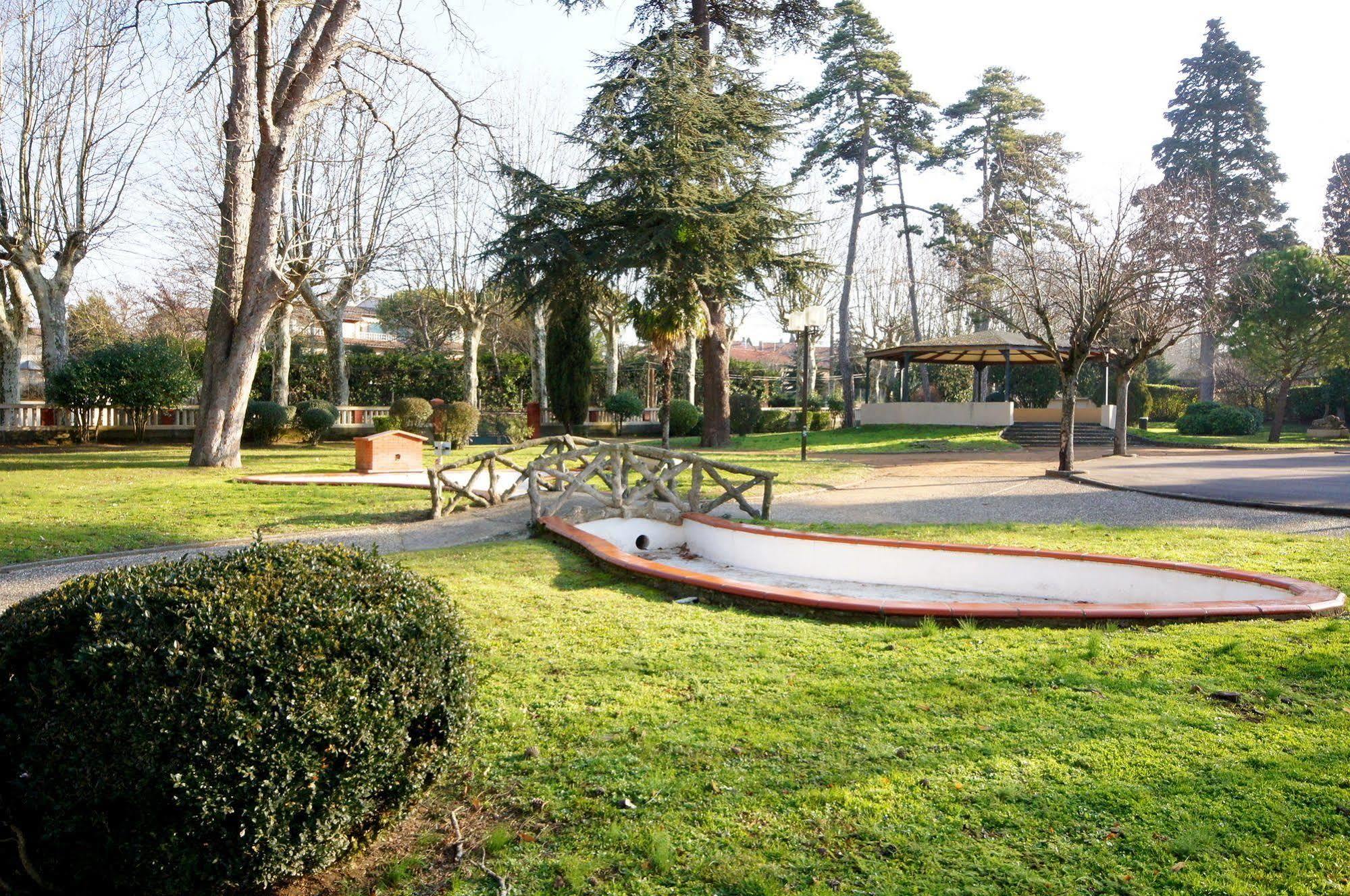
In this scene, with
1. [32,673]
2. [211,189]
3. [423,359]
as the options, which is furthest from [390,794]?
[423,359]

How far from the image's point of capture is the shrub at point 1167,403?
39312mm

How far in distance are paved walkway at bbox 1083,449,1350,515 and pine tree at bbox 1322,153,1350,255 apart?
780 inches

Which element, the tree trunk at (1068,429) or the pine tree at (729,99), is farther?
the pine tree at (729,99)

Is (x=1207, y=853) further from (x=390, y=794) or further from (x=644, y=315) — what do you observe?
(x=644, y=315)

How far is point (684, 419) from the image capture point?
29.2 m

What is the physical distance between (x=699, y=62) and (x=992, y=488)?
14.3 m

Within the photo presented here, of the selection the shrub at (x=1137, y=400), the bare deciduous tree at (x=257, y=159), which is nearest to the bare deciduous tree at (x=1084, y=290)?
the bare deciduous tree at (x=257, y=159)

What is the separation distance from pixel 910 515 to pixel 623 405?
63.8 ft

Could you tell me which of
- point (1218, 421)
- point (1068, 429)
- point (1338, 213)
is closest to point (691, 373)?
point (1218, 421)

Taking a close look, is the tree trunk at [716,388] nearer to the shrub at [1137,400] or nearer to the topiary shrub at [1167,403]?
the shrub at [1137,400]

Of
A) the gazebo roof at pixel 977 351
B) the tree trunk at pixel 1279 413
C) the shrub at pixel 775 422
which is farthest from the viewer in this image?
the shrub at pixel 775 422

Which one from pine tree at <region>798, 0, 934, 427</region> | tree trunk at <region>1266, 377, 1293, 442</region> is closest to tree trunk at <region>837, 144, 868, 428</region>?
pine tree at <region>798, 0, 934, 427</region>

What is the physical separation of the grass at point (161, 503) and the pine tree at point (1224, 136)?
108 feet

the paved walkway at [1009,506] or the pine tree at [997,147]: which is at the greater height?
the pine tree at [997,147]
